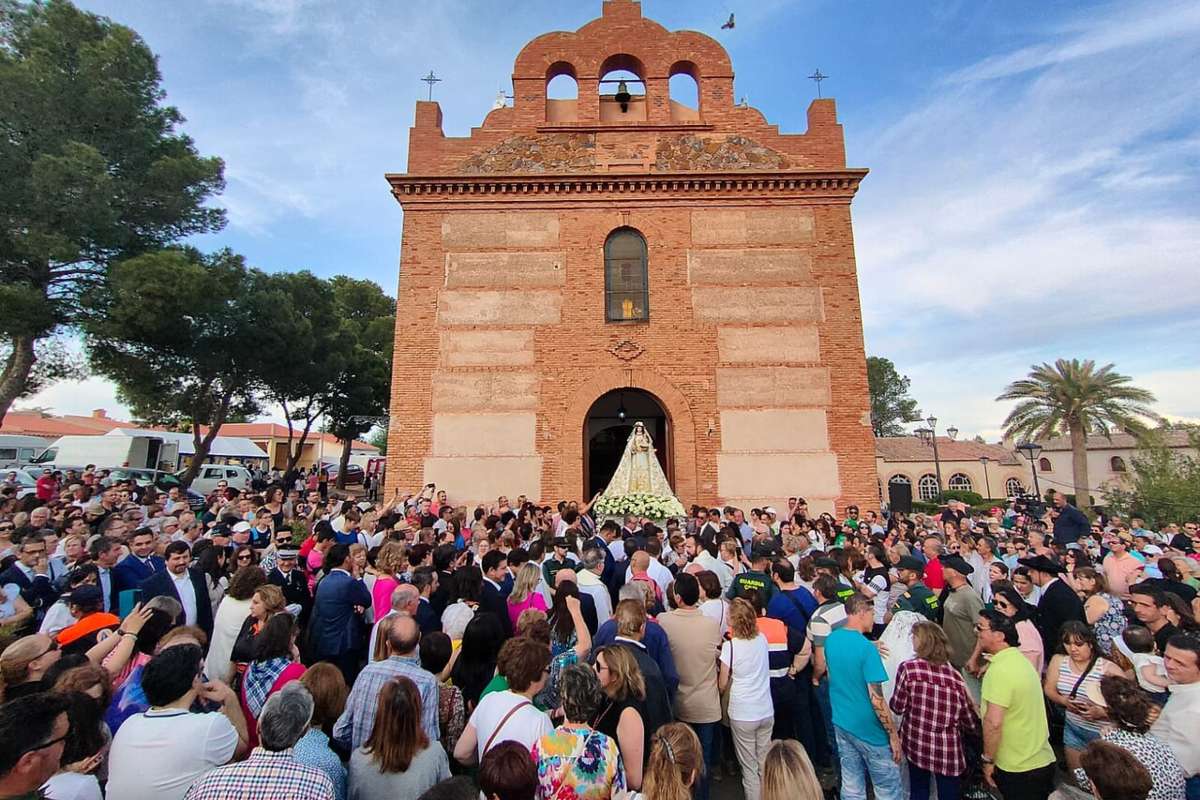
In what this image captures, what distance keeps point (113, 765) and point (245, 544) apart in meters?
4.76

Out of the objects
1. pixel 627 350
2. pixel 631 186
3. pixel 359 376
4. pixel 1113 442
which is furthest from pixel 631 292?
pixel 1113 442

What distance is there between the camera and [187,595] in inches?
219

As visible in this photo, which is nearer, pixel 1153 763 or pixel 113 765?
pixel 113 765

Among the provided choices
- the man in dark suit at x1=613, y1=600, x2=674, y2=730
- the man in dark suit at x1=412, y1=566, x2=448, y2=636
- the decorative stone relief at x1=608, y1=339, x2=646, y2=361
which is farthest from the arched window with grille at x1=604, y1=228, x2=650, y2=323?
the man in dark suit at x1=613, y1=600, x2=674, y2=730

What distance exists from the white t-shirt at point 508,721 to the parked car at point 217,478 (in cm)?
2706

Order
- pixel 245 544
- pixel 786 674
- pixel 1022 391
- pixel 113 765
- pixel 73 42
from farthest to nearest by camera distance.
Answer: pixel 1022 391, pixel 73 42, pixel 245 544, pixel 786 674, pixel 113 765

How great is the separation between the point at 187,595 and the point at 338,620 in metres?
1.69

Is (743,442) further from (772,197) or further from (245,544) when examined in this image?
(245,544)

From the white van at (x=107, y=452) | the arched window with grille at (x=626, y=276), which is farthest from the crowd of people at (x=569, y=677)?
the white van at (x=107, y=452)

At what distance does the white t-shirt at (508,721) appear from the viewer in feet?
10.2

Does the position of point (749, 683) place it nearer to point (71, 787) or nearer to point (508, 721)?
point (508, 721)

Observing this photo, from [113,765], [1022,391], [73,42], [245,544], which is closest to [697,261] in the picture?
[245,544]

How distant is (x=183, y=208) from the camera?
815 inches

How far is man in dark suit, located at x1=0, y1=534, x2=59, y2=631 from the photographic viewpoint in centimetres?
545
